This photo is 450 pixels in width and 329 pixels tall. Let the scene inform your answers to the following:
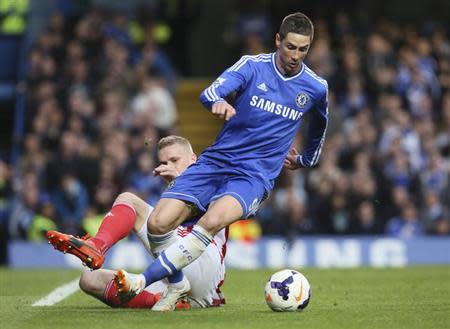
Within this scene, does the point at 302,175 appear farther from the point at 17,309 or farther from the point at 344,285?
the point at 17,309

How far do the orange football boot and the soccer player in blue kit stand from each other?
45 centimetres

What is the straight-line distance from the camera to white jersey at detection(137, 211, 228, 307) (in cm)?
839

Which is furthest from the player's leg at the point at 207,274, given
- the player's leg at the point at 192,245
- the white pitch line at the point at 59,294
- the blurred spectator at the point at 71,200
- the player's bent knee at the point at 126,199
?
the blurred spectator at the point at 71,200

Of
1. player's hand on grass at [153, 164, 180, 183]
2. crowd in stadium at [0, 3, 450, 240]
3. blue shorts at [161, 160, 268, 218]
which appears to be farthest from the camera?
crowd in stadium at [0, 3, 450, 240]

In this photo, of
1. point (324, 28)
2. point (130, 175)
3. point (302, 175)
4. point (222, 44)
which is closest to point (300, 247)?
point (302, 175)

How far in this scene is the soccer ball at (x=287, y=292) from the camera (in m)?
8.23

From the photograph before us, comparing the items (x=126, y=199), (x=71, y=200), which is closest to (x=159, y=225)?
(x=126, y=199)

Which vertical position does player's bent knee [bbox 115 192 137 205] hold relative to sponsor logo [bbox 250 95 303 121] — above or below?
below

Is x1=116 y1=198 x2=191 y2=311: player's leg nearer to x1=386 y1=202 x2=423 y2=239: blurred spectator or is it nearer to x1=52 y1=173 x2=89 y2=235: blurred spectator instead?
x1=52 y1=173 x2=89 y2=235: blurred spectator

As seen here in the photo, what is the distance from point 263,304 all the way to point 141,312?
1.35 meters

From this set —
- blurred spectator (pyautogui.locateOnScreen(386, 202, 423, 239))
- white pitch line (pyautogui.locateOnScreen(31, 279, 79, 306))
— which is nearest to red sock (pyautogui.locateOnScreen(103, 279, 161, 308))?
white pitch line (pyautogui.locateOnScreen(31, 279, 79, 306))

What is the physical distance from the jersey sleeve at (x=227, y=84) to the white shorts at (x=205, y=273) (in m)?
1.04

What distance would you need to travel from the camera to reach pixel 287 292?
8281mm

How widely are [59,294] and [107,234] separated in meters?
2.67
